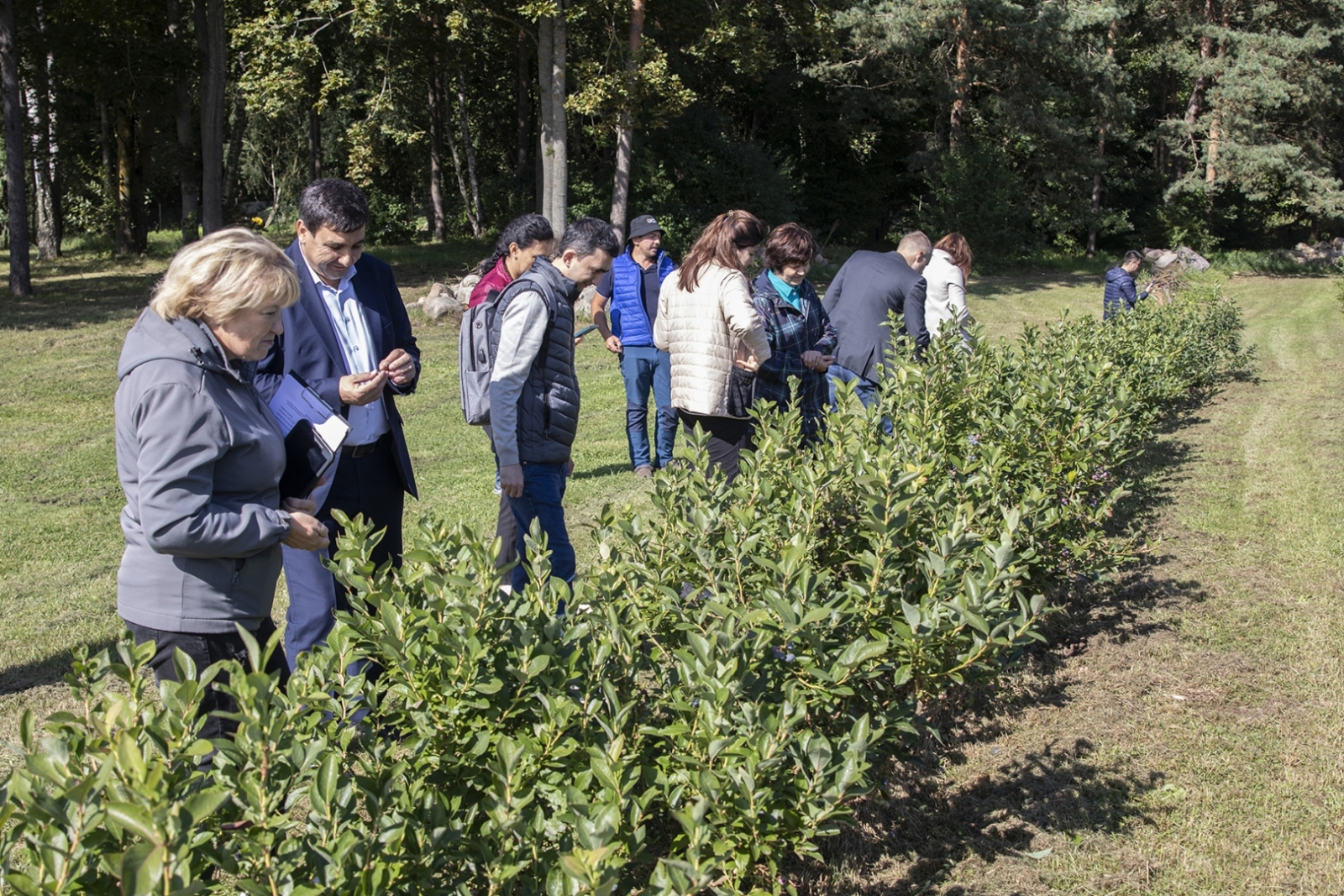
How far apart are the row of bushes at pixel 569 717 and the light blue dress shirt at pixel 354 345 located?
97cm

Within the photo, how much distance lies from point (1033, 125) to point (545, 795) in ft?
101

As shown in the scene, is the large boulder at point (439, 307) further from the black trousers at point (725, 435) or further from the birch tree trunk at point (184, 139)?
the black trousers at point (725, 435)

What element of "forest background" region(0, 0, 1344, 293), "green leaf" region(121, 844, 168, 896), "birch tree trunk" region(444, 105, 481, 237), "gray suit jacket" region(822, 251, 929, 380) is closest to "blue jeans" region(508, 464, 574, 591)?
"green leaf" region(121, 844, 168, 896)

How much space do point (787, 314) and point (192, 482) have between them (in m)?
3.58

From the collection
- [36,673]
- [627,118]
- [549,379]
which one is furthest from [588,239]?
[627,118]

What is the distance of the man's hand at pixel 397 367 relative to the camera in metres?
3.69

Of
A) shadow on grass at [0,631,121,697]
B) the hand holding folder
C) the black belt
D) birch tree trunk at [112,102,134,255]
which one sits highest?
birch tree trunk at [112,102,134,255]

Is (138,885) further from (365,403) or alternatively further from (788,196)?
(788,196)

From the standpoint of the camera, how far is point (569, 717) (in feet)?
7.67

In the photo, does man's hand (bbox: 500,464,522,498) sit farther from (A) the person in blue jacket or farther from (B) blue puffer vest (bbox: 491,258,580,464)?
(A) the person in blue jacket

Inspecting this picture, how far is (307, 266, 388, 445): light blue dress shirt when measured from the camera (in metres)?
3.77

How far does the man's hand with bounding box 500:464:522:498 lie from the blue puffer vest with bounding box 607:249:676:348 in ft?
11.2

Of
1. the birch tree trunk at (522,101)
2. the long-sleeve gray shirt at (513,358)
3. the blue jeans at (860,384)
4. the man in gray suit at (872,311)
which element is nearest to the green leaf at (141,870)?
the long-sleeve gray shirt at (513,358)

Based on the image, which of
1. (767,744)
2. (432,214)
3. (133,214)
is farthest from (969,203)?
(767,744)
